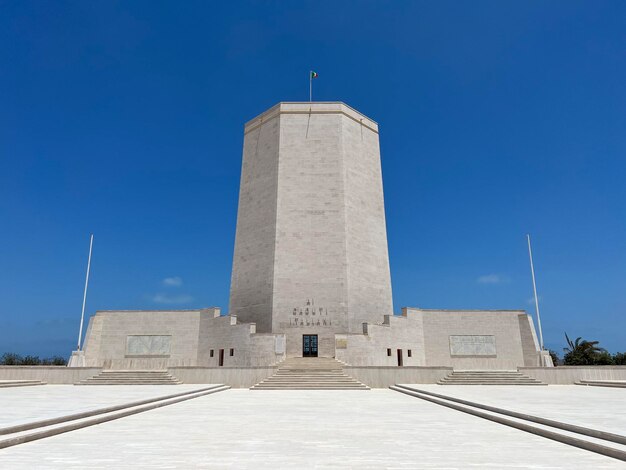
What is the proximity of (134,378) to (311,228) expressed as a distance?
1386cm

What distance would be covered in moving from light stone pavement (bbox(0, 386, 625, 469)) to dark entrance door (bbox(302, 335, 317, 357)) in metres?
16.7

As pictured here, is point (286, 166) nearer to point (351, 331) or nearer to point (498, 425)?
point (351, 331)

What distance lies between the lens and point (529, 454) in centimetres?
562

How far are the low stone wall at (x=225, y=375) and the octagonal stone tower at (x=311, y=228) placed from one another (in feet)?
20.7

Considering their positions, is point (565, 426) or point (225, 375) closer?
point (565, 426)

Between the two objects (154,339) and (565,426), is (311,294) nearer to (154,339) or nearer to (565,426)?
(154,339)

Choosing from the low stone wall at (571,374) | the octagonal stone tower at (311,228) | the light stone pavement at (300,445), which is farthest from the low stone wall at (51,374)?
the low stone wall at (571,374)

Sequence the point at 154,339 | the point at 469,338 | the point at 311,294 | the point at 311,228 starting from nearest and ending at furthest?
the point at 311,294, the point at 154,339, the point at 311,228, the point at 469,338

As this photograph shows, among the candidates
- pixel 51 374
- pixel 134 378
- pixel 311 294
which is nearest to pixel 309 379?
pixel 311 294

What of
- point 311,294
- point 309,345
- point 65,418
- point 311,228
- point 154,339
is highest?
point 311,228

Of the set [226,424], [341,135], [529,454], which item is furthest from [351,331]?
[529,454]

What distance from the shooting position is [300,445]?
618 centimetres

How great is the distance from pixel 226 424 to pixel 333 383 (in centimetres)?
1169

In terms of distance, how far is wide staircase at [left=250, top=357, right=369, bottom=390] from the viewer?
18984 millimetres
